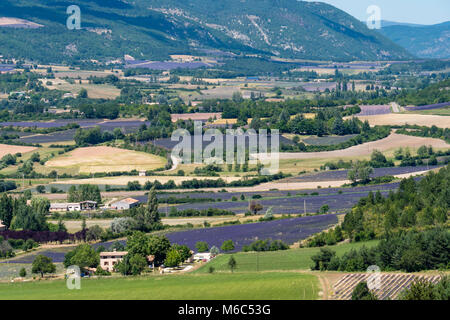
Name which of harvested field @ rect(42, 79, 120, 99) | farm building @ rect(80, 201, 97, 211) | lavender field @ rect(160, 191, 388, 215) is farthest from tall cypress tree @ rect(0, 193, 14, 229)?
harvested field @ rect(42, 79, 120, 99)

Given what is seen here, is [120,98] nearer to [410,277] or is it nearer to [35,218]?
[35,218]

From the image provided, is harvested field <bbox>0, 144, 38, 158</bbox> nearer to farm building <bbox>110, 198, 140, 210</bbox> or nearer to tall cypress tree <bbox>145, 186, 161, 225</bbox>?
farm building <bbox>110, 198, 140, 210</bbox>

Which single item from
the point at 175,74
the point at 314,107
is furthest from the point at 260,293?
the point at 175,74

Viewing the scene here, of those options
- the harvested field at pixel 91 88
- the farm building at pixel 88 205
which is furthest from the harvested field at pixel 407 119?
the harvested field at pixel 91 88

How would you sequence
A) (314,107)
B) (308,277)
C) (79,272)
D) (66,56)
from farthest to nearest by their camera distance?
(66,56) → (314,107) → (79,272) → (308,277)

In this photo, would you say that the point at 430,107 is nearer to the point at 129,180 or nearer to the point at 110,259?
the point at 129,180

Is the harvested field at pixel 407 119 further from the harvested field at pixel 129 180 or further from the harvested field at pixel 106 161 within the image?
the harvested field at pixel 129 180

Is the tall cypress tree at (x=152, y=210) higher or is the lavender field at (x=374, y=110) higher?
the lavender field at (x=374, y=110)
